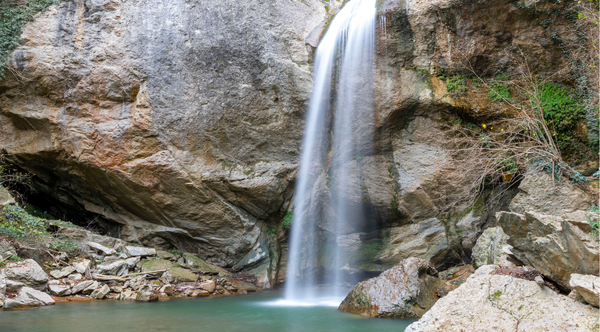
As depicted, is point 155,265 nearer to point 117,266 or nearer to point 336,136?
point 117,266

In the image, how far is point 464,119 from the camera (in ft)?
31.5

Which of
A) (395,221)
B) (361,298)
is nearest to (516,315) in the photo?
(361,298)

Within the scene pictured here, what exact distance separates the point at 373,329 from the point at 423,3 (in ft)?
25.1

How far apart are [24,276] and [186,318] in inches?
140

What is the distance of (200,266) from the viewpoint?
34.1ft

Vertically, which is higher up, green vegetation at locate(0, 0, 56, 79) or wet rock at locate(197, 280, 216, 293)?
green vegetation at locate(0, 0, 56, 79)

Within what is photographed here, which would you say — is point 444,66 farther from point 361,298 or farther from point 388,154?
point 361,298

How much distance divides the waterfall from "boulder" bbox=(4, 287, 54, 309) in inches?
203

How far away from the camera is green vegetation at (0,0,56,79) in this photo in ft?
32.2

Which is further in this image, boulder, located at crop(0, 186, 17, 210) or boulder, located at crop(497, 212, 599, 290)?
boulder, located at crop(0, 186, 17, 210)

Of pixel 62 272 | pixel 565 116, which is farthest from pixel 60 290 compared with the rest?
pixel 565 116

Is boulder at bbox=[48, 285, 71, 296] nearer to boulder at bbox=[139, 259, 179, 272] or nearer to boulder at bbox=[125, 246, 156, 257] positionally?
boulder at bbox=[139, 259, 179, 272]

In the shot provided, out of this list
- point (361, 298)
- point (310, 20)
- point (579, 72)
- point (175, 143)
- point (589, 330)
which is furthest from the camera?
point (310, 20)

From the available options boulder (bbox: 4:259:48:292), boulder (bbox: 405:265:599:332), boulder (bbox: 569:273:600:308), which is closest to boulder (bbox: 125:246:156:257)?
boulder (bbox: 4:259:48:292)
